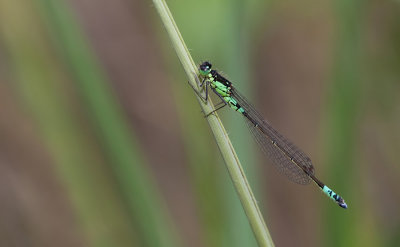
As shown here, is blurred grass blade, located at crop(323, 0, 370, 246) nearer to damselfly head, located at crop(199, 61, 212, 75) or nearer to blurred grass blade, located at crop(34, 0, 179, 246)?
damselfly head, located at crop(199, 61, 212, 75)

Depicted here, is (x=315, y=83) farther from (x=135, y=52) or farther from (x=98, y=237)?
(x=98, y=237)

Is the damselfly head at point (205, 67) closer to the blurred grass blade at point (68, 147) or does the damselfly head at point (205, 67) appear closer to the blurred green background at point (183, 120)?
the blurred green background at point (183, 120)

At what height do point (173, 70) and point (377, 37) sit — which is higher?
point (173, 70)

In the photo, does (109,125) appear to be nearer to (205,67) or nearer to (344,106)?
(205,67)

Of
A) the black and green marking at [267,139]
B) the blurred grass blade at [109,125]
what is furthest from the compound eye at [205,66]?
the blurred grass blade at [109,125]

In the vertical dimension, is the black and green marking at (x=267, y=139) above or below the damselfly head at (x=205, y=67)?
below

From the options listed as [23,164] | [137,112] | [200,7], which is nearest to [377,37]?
[200,7]

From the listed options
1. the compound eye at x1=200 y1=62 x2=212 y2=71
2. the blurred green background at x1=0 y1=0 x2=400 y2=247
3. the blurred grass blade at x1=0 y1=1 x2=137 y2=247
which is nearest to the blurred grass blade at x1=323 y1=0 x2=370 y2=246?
the blurred green background at x1=0 y1=0 x2=400 y2=247
